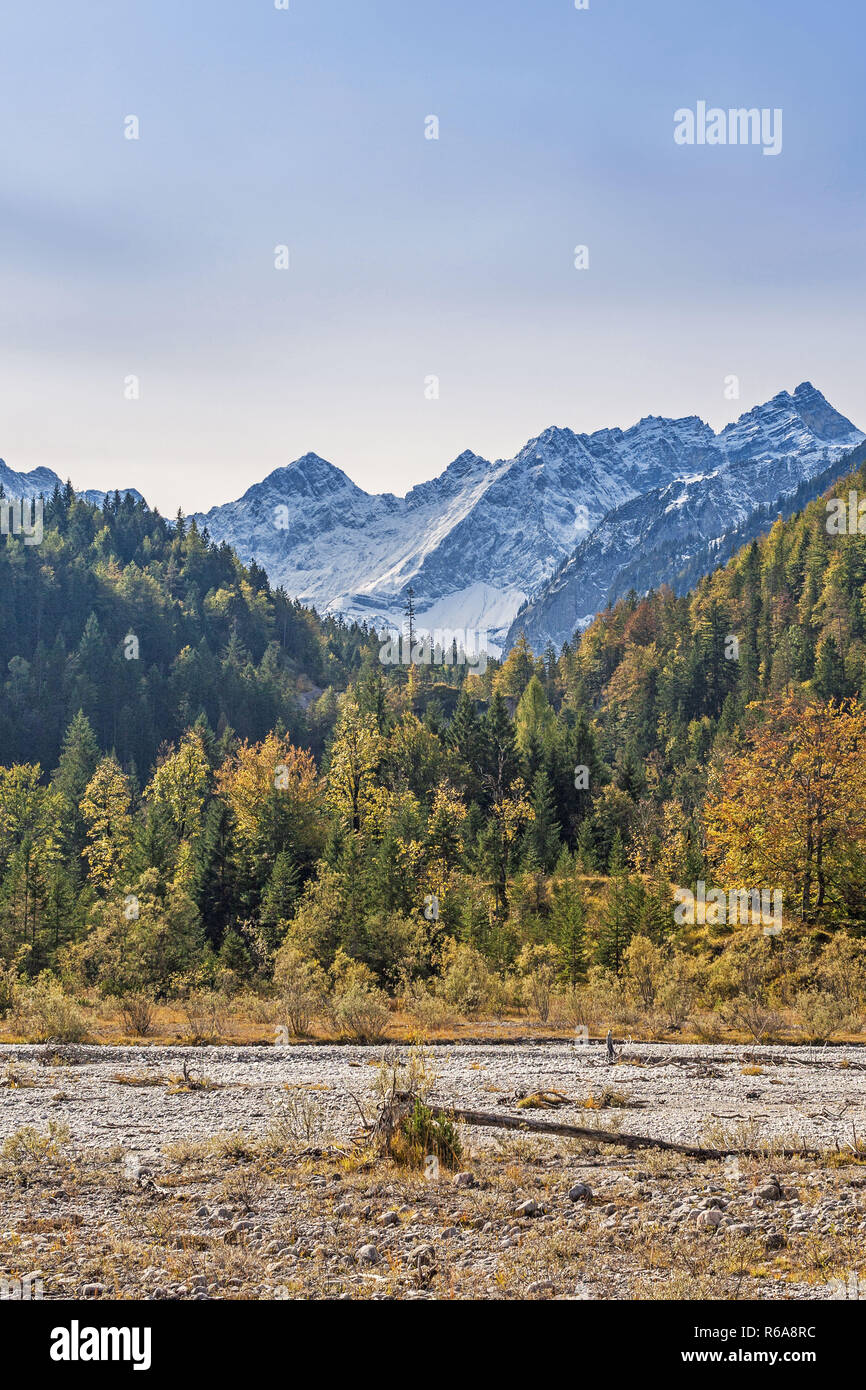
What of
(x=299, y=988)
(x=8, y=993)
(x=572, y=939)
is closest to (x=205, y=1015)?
(x=299, y=988)

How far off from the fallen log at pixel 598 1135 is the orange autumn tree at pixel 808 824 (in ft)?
87.1

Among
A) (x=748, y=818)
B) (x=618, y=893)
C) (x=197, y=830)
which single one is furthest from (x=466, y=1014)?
(x=197, y=830)

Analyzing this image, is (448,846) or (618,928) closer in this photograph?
(618,928)

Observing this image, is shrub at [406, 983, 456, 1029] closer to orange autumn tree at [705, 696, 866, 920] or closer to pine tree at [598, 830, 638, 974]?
pine tree at [598, 830, 638, 974]

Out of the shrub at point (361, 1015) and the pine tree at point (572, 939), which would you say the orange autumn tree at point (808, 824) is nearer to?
the pine tree at point (572, 939)

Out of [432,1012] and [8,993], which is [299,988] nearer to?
[432,1012]

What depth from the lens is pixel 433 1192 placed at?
48.0 feet

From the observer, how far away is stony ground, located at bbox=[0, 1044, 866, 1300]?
37.7 feet

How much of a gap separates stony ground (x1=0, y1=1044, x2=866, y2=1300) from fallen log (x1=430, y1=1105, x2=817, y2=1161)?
10.3 inches

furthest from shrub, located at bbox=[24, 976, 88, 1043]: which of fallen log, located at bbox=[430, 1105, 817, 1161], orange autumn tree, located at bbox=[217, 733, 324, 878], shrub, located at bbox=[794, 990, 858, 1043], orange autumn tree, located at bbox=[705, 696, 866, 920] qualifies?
orange autumn tree, located at bbox=[705, 696, 866, 920]

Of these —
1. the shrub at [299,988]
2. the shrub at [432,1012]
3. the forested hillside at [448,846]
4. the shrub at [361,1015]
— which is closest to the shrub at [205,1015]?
the shrub at [299,988]

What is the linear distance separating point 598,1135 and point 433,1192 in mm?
3990

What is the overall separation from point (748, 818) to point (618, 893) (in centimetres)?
667
